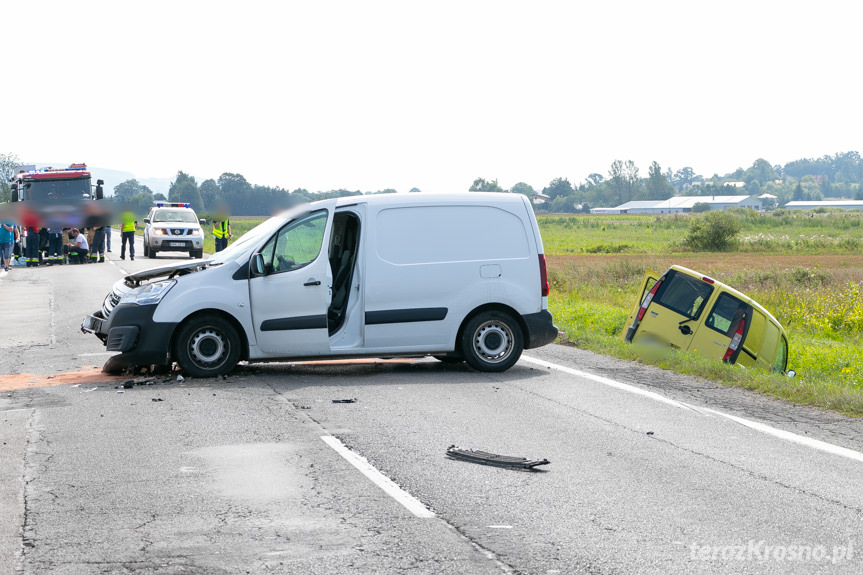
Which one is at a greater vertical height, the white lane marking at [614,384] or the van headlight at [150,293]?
the van headlight at [150,293]

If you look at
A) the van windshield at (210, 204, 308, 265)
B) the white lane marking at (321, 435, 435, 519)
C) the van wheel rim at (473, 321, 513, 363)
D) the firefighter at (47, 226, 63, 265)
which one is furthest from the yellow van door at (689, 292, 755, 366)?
the firefighter at (47, 226, 63, 265)

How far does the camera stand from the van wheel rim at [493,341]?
1095 centimetres

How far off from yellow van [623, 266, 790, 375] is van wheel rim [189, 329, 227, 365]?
19.0 ft

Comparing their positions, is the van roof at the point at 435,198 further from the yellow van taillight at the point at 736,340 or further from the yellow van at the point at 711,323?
the yellow van taillight at the point at 736,340

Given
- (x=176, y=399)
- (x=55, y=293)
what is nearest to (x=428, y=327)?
(x=176, y=399)

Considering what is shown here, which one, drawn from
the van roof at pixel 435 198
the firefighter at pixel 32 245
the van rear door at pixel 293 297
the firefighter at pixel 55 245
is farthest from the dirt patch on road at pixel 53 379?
the firefighter at pixel 55 245

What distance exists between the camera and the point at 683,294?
13.6m

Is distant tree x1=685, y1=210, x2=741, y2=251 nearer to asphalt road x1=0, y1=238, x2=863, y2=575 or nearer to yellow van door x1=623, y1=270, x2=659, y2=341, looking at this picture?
yellow van door x1=623, y1=270, x2=659, y2=341

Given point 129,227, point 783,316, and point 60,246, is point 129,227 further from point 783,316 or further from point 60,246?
point 783,316

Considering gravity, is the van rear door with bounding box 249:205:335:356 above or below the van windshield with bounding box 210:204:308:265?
below

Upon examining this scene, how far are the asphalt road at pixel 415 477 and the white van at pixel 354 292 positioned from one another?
0.41 meters

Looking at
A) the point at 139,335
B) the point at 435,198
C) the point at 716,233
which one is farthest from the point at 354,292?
the point at 716,233

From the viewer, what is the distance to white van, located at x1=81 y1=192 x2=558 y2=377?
1025cm

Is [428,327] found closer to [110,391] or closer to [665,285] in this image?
[110,391]
